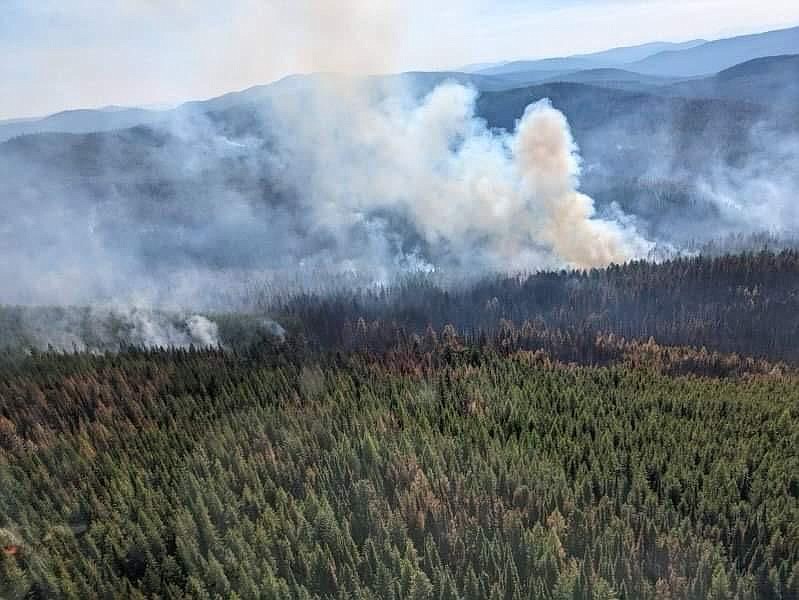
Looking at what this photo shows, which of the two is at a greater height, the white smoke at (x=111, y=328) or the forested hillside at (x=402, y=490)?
the forested hillside at (x=402, y=490)

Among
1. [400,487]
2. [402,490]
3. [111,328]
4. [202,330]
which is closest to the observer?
[402,490]

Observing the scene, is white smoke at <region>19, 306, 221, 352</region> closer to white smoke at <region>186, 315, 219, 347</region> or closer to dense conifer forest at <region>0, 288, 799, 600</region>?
white smoke at <region>186, 315, 219, 347</region>

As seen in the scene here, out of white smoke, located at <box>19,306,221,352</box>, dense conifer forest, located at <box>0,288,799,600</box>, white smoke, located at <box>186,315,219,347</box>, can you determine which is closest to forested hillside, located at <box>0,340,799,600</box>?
dense conifer forest, located at <box>0,288,799,600</box>

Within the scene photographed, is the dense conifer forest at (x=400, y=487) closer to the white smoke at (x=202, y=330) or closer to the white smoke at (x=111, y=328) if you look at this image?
the white smoke at (x=111, y=328)

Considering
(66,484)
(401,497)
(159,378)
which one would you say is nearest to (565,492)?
(401,497)

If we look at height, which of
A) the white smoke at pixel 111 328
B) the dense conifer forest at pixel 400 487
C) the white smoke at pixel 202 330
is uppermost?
the dense conifer forest at pixel 400 487

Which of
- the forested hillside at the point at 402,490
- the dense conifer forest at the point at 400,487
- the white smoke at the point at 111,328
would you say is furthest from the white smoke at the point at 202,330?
the forested hillside at the point at 402,490

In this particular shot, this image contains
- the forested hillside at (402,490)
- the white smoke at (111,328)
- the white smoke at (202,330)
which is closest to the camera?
the forested hillside at (402,490)

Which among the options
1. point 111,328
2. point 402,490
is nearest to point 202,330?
point 111,328

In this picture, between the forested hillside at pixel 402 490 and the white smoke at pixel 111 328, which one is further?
the white smoke at pixel 111 328

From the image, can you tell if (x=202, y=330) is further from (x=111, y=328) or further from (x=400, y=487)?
(x=400, y=487)

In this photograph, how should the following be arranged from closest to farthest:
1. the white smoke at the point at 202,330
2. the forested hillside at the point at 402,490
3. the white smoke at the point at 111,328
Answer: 1. the forested hillside at the point at 402,490
2. the white smoke at the point at 111,328
3. the white smoke at the point at 202,330

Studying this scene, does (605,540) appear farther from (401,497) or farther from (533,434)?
(533,434)

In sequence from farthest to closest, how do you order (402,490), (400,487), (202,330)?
1. (202,330)
2. (400,487)
3. (402,490)
